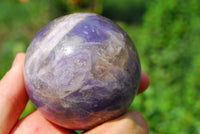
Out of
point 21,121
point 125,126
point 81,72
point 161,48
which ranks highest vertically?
point 81,72

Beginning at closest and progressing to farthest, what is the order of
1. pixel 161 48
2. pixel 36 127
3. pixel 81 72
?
pixel 81 72
pixel 36 127
pixel 161 48

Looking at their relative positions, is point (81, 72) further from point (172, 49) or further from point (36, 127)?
point (172, 49)

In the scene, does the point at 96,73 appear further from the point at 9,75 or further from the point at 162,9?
the point at 162,9

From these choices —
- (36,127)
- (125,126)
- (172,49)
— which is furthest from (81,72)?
(172,49)

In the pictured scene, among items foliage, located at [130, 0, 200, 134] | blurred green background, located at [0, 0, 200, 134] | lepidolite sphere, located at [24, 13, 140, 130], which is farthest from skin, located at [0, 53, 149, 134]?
foliage, located at [130, 0, 200, 134]

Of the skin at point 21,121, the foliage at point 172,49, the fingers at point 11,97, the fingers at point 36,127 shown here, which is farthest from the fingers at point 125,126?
the foliage at point 172,49

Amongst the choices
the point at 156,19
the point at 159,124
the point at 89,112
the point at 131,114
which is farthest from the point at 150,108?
the point at 156,19

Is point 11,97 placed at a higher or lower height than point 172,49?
higher

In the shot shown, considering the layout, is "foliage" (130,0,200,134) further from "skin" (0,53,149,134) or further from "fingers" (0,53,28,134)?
"fingers" (0,53,28,134)
